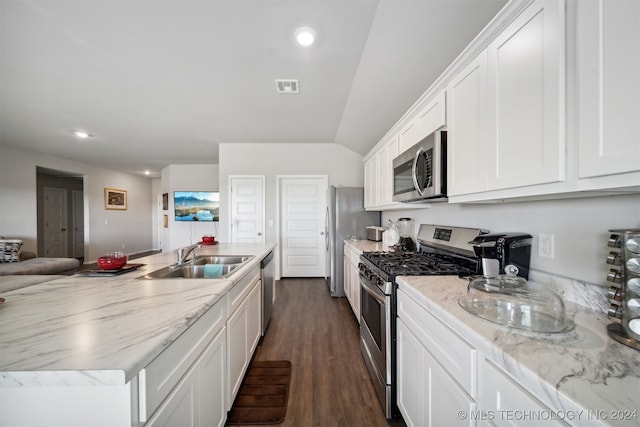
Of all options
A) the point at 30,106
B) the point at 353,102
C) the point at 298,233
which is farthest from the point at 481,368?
the point at 30,106

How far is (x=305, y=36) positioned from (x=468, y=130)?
1.39 meters

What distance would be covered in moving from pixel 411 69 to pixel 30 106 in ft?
15.0

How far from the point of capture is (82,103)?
9.49ft

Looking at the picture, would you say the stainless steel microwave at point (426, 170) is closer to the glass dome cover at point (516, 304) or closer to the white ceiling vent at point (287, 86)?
the glass dome cover at point (516, 304)

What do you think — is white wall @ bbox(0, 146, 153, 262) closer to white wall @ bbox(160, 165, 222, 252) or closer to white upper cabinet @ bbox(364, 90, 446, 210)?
white wall @ bbox(160, 165, 222, 252)

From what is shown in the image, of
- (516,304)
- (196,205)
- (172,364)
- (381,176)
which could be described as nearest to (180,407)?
(172,364)

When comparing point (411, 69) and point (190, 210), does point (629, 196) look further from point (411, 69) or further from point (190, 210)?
point (190, 210)

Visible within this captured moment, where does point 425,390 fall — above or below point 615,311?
below

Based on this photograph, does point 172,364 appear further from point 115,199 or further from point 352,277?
point 115,199

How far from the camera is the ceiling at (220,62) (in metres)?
1.54

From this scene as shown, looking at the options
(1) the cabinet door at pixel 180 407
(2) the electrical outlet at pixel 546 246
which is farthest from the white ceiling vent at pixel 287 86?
(1) the cabinet door at pixel 180 407

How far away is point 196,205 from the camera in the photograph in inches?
250

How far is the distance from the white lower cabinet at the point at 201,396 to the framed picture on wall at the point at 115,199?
Result: 7548mm

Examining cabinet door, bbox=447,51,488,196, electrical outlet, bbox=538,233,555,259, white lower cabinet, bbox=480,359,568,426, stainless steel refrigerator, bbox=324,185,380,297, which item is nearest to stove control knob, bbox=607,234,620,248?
electrical outlet, bbox=538,233,555,259
